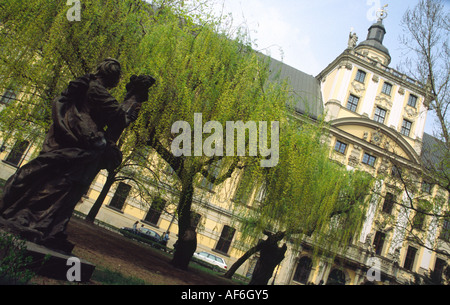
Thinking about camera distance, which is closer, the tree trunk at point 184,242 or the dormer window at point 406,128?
the tree trunk at point 184,242

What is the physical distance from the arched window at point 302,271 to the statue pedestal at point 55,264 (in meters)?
24.6

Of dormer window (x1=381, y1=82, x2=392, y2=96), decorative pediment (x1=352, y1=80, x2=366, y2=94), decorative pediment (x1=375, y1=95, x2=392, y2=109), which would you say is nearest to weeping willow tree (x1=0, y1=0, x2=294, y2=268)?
decorative pediment (x1=352, y1=80, x2=366, y2=94)

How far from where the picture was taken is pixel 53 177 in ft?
12.8

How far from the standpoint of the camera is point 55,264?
3799mm

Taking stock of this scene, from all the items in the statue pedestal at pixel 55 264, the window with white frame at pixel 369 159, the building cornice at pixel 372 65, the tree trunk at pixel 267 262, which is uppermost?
the building cornice at pixel 372 65

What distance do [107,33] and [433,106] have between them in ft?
38.6

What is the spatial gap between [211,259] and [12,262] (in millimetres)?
20593

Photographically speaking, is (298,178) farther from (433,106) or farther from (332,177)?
(433,106)

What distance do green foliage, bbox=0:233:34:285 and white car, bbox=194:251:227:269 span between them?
1983cm

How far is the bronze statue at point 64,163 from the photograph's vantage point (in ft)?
12.4

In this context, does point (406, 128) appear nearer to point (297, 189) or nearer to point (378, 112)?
point (378, 112)

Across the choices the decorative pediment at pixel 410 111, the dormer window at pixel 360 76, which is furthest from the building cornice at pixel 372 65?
the decorative pediment at pixel 410 111

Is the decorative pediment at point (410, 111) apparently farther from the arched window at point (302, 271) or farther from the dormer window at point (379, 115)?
the arched window at point (302, 271)
